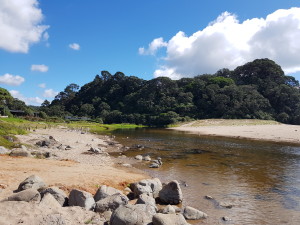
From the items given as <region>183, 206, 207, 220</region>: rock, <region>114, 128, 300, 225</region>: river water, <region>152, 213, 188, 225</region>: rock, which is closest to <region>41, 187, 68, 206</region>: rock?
<region>152, 213, 188, 225</region>: rock

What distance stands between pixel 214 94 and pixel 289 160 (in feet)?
301

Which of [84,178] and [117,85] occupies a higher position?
[117,85]

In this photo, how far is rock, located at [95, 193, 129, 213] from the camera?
34.0 feet

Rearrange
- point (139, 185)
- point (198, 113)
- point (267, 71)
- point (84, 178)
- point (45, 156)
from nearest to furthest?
1. point (139, 185)
2. point (84, 178)
3. point (45, 156)
4. point (198, 113)
5. point (267, 71)

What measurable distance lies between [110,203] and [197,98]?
11819 centimetres

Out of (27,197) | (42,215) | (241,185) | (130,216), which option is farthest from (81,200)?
(241,185)

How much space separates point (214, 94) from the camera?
116 metres

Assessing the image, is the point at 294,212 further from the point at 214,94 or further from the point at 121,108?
the point at 121,108

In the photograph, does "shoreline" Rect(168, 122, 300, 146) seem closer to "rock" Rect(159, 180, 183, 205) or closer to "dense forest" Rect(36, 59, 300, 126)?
"dense forest" Rect(36, 59, 300, 126)

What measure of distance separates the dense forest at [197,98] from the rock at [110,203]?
9807cm

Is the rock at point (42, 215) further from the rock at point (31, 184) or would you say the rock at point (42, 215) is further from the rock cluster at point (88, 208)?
the rock at point (31, 184)

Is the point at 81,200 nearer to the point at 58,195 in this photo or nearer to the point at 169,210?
the point at 58,195

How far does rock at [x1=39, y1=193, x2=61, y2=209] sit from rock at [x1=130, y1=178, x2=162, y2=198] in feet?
14.9

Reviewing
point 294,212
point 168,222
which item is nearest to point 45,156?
point 168,222
